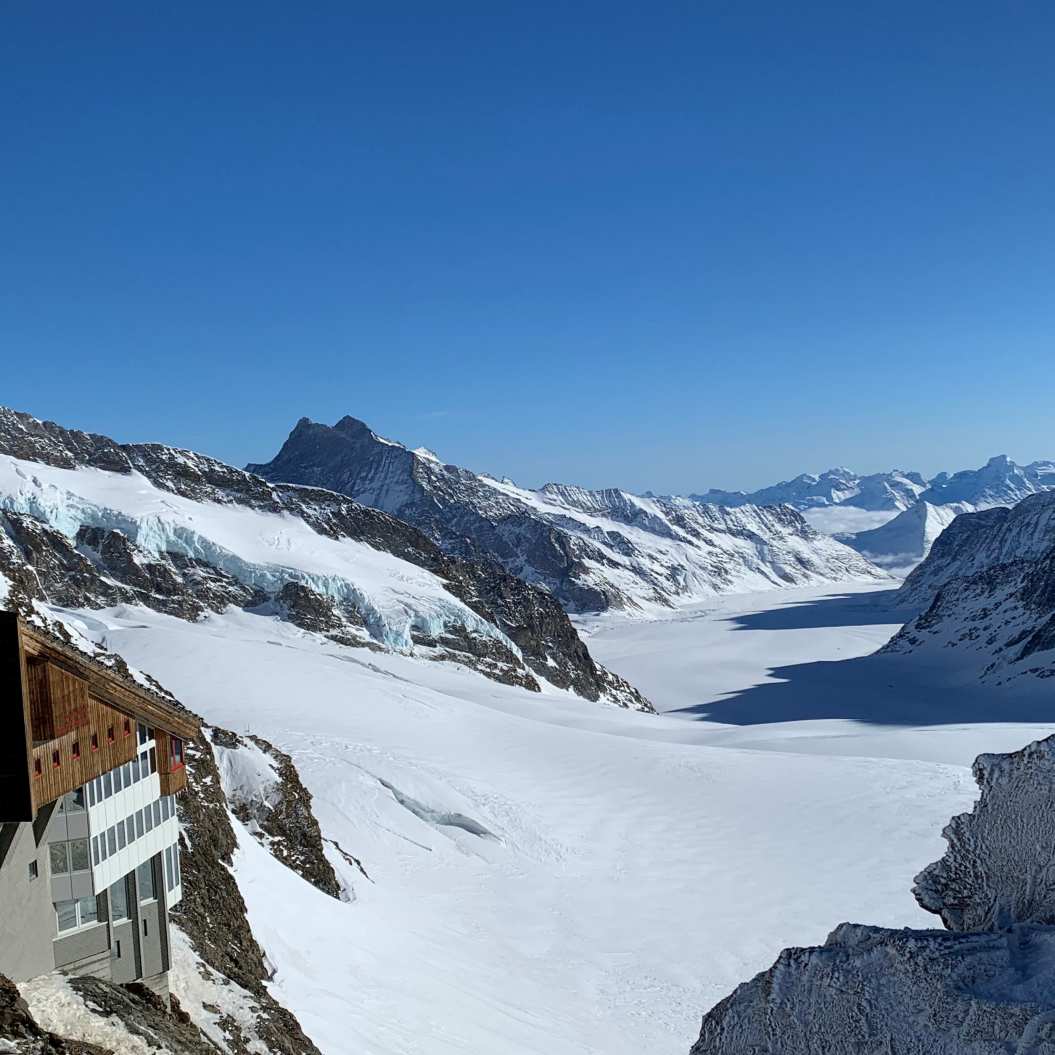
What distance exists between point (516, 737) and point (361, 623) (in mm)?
35535

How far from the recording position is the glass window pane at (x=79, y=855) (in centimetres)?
886

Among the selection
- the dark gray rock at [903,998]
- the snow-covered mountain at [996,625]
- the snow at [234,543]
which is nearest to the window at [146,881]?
the dark gray rock at [903,998]

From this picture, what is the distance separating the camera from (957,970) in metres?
4.84

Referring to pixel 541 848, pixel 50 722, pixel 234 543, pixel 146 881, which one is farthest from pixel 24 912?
pixel 234 543

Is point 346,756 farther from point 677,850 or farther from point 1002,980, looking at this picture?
point 1002,980

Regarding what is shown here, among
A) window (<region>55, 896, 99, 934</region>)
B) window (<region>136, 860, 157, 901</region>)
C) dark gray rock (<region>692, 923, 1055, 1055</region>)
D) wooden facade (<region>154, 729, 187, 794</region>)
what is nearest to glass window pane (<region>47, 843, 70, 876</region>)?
window (<region>55, 896, 99, 934</region>)

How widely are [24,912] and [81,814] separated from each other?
2.96 ft

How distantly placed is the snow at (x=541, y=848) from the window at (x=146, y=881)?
21.7ft

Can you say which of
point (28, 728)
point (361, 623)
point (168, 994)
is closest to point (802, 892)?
point (168, 994)

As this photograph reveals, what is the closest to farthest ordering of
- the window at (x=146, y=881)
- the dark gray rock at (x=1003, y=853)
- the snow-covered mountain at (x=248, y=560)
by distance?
the dark gray rock at (x=1003, y=853) → the window at (x=146, y=881) → the snow-covered mountain at (x=248, y=560)

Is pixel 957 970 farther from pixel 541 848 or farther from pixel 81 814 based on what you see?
pixel 541 848

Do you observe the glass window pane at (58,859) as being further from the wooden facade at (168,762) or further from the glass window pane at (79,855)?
the wooden facade at (168,762)

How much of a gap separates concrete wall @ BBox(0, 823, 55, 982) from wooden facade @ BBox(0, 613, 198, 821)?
0.60 meters

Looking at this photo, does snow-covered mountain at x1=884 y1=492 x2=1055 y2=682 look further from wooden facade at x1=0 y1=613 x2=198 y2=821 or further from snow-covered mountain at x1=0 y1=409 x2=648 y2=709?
wooden facade at x1=0 y1=613 x2=198 y2=821
